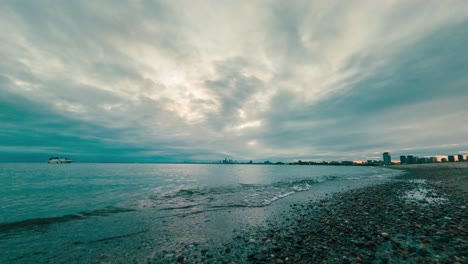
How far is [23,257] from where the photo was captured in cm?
824

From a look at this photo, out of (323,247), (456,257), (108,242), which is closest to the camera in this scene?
(456,257)

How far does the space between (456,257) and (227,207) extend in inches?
547

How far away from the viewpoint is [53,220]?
13648mm

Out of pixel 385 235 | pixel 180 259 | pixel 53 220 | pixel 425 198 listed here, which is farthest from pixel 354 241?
pixel 53 220

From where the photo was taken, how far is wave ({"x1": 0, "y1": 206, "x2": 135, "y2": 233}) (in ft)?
40.2

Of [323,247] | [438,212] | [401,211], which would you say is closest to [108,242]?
[323,247]

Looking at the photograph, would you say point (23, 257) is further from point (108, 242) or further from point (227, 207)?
point (227, 207)

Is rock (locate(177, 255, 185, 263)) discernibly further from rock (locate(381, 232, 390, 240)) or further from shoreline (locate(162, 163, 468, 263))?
rock (locate(381, 232, 390, 240))

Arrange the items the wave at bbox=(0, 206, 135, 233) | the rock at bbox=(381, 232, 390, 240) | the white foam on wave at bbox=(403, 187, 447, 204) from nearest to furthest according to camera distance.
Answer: the rock at bbox=(381, 232, 390, 240), the wave at bbox=(0, 206, 135, 233), the white foam on wave at bbox=(403, 187, 447, 204)

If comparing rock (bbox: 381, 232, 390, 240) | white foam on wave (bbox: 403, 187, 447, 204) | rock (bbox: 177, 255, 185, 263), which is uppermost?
rock (bbox: 381, 232, 390, 240)

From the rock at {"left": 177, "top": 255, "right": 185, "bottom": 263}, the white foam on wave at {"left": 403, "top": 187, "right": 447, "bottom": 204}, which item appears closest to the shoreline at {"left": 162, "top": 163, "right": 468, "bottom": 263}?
the rock at {"left": 177, "top": 255, "right": 185, "bottom": 263}

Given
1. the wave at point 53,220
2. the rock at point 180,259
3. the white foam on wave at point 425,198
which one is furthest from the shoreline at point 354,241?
the wave at point 53,220

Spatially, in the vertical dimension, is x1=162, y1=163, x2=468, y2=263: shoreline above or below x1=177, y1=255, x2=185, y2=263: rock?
above

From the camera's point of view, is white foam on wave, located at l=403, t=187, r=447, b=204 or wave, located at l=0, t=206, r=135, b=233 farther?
white foam on wave, located at l=403, t=187, r=447, b=204
